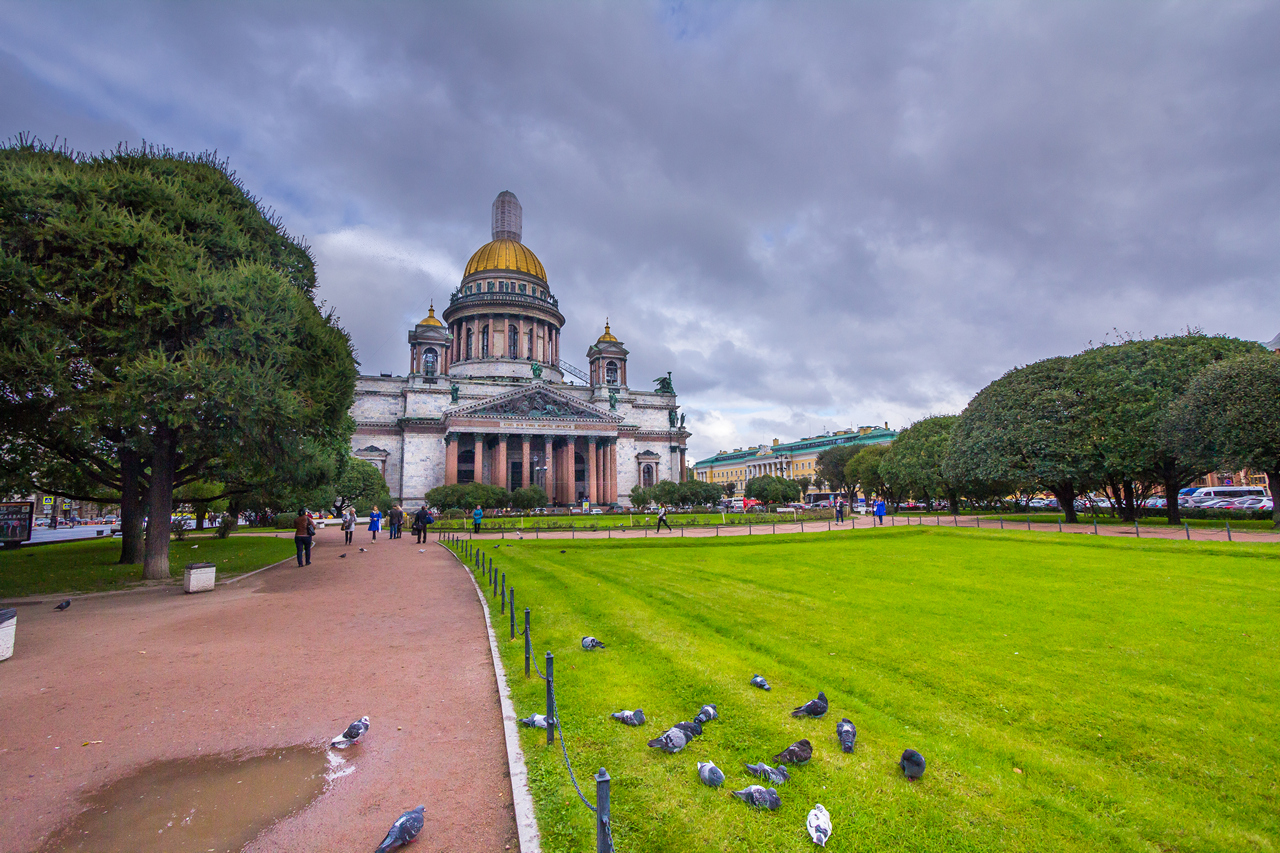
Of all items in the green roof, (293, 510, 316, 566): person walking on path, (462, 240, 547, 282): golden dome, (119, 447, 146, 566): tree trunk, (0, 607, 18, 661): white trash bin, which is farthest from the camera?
the green roof

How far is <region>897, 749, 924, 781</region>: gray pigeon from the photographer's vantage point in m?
5.02

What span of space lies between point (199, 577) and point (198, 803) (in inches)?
485

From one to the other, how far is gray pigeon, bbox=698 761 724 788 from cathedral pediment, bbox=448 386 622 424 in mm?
62105

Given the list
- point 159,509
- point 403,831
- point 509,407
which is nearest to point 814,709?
point 403,831

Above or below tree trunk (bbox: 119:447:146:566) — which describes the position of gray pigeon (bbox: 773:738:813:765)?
below

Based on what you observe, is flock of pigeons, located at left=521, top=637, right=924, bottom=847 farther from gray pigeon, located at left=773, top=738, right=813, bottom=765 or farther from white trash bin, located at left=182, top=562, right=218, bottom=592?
white trash bin, located at left=182, top=562, right=218, bottom=592

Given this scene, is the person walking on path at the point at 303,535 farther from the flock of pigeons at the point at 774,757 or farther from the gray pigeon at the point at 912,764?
the gray pigeon at the point at 912,764

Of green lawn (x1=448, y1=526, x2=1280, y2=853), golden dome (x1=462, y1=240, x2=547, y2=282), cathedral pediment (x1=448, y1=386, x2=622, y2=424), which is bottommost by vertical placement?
green lawn (x1=448, y1=526, x2=1280, y2=853)

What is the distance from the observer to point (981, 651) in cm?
882

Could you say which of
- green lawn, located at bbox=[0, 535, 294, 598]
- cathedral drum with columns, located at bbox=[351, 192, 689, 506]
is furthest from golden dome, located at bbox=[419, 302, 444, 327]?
green lawn, located at bbox=[0, 535, 294, 598]

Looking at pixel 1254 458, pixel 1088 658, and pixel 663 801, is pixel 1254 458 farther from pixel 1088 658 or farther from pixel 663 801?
pixel 663 801

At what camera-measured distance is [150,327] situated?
14859mm

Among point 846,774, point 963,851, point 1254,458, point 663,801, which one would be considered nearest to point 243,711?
point 663,801

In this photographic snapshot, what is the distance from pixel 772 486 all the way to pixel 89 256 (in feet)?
173
